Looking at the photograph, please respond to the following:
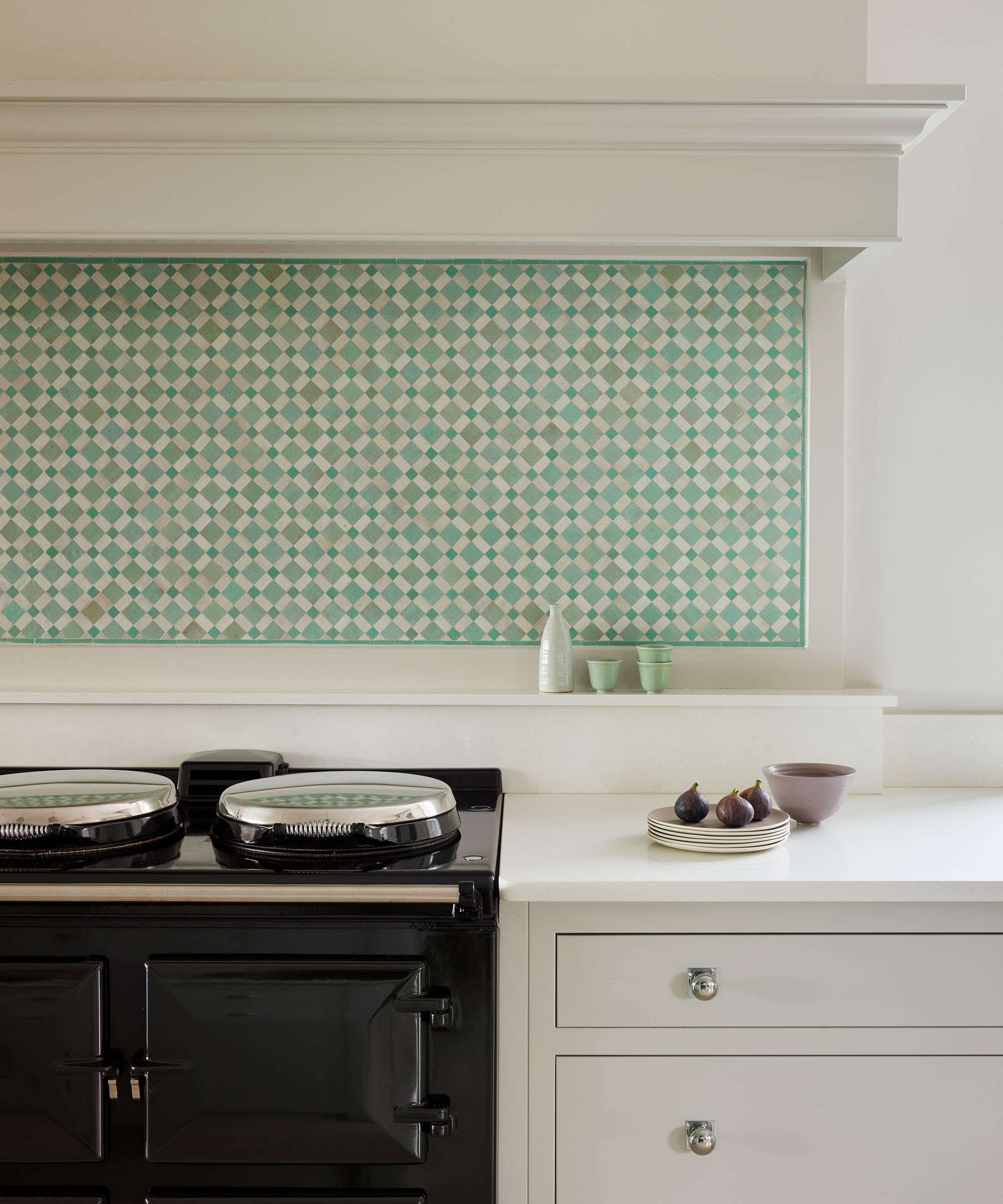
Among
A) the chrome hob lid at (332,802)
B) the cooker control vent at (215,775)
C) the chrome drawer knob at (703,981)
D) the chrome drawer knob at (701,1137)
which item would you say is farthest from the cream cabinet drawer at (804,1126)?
the cooker control vent at (215,775)

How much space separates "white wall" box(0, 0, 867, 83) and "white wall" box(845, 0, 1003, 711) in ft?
0.98

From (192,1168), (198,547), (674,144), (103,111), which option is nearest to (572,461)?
(674,144)

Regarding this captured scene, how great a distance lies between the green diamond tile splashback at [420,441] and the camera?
2.00 meters

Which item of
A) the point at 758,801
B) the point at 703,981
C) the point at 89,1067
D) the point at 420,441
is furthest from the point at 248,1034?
the point at 420,441

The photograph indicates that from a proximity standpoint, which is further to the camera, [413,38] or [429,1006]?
[413,38]

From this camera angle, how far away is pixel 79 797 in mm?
1509

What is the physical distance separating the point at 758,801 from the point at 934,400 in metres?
1.10

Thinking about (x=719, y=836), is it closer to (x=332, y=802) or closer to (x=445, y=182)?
(x=332, y=802)

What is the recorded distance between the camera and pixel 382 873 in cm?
134

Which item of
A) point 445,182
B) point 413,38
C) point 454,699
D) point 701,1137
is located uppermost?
point 413,38

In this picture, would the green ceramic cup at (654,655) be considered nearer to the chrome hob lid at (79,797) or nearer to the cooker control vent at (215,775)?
the cooker control vent at (215,775)

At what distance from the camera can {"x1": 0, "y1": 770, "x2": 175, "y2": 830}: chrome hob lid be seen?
4.68 feet

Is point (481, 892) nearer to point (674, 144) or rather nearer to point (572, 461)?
point (572, 461)

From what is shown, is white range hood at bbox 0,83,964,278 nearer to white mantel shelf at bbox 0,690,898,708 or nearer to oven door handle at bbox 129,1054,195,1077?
white mantel shelf at bbox 0,690,898,708
